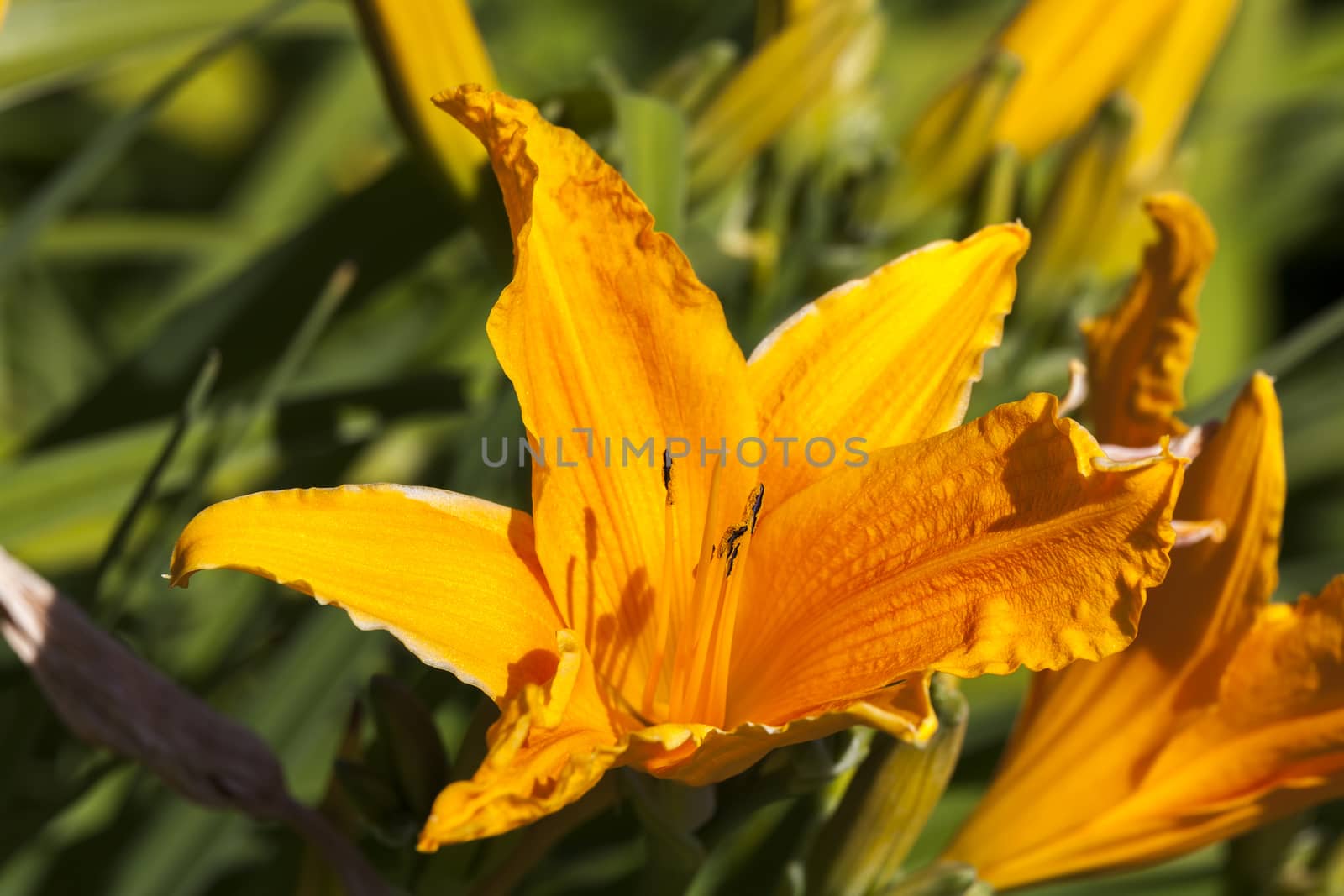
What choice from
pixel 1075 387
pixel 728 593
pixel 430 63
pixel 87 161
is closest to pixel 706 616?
pixel 728 593

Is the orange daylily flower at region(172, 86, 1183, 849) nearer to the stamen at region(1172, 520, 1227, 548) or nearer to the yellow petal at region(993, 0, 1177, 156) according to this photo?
the stamen at region(1172, 520, 1227, 548)

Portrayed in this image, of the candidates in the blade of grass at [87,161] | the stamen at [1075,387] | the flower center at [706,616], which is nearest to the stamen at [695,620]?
the flower center at [706,616]

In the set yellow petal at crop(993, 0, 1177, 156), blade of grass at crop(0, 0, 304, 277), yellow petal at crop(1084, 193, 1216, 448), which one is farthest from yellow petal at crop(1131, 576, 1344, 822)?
blade of grass at crop(0, 0, 304, 277)

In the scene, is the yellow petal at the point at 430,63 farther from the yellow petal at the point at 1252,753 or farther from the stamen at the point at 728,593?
the yellow petal at the point at 1252,753

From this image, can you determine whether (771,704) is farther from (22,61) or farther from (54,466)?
(22,61)

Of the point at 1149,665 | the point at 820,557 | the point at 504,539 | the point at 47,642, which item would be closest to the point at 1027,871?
the point at 1149,665

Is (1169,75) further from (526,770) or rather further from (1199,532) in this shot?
(526,770)
